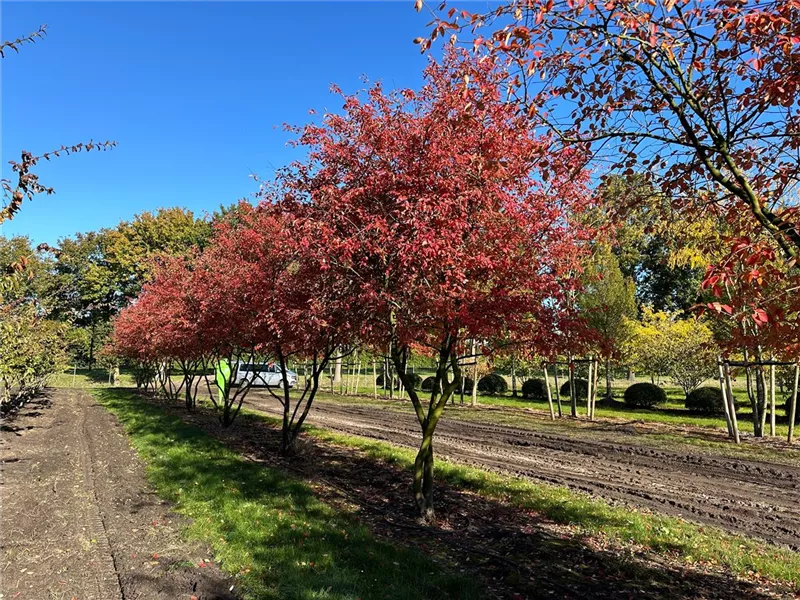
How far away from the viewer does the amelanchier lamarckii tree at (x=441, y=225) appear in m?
5.65

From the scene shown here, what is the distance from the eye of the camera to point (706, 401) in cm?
1942

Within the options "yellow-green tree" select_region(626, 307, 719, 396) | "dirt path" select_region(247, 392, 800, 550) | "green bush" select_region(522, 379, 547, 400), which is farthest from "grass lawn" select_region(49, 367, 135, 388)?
"yellow-green tree" select_region(626, 307, 719, 396)

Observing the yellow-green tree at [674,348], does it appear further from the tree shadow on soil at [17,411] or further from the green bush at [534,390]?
the tree shadow on soil at [17,411]

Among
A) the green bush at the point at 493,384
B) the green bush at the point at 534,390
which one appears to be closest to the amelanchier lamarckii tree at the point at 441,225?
the green bush at the point at 534,390

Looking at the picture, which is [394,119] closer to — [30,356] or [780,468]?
[780,468]

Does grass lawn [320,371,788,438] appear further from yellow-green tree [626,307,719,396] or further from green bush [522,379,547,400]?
yellow-green tree [626,307,719,396]

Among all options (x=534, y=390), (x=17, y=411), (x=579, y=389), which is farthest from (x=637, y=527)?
(x=579, y=389)

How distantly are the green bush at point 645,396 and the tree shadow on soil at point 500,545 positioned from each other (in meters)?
17.1

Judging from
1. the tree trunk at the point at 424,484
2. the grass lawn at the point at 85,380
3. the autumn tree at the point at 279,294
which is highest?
the autumn tree at the point at 279,294

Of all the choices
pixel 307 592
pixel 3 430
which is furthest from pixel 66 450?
pixel 307 592

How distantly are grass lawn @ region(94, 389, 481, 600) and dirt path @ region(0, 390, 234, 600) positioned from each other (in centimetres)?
26

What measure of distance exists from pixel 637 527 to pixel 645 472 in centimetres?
412

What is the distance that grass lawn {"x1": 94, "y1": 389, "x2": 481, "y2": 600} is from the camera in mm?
4234

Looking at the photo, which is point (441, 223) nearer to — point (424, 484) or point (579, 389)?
point (424, 484)
